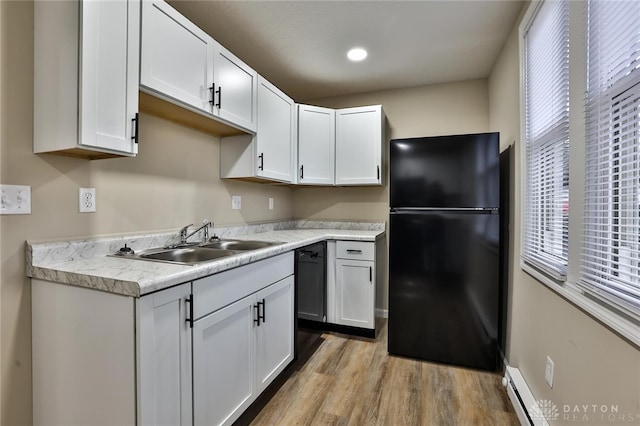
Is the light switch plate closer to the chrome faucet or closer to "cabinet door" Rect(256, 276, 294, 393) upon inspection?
the chrome faucet

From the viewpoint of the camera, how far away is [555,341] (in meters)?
1.36

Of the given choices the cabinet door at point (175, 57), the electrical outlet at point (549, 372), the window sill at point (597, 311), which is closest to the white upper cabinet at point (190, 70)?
the cabinet door at point (175, 57)

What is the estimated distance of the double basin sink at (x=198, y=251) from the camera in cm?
163

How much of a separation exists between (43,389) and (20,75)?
1.28 metres

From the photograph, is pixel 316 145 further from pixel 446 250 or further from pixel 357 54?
pixel 446 250

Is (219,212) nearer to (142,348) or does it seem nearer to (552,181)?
(142,348)

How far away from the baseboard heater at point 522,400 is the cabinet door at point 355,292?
107 centimetres

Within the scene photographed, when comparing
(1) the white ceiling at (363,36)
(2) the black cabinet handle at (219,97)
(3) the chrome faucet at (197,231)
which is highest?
(1) the white ceiling at (363,36)

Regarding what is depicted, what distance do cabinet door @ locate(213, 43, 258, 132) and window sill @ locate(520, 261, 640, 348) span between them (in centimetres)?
198

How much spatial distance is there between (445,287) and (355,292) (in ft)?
2.54

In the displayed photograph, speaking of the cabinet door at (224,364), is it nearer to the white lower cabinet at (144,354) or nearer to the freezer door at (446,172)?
the white lower cabinet at (144,354)

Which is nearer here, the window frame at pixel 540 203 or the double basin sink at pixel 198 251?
the window frame at pixel 540 203

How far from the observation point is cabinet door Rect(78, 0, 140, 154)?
114 centimetres

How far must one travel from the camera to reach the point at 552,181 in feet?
4.80
